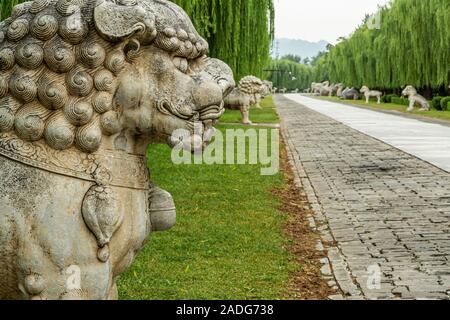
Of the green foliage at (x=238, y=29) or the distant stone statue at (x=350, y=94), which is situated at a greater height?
the green foliage at (x=238, y=29)

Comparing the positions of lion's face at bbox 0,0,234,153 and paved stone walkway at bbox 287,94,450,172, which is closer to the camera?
lion's face at bbox 0,0,234,153

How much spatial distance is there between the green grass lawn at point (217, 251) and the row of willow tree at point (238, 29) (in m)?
3.46

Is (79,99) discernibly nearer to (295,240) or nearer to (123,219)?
(123,219)

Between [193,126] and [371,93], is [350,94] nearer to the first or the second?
[371,93]

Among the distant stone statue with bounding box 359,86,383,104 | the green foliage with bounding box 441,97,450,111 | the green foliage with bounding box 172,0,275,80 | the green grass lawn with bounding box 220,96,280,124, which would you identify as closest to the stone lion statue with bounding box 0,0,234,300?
the green foliage with bounding box 172,0,275,80

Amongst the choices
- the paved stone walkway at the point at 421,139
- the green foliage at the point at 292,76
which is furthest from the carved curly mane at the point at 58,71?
the green foliage at the point at 292,76

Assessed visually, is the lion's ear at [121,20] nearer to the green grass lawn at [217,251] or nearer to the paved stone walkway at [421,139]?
the green grass lawn at [217,251]

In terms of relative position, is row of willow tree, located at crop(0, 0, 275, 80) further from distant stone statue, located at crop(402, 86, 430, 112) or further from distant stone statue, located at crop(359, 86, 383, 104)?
distant stone statue, located at crop(359, 86, 383, 104)

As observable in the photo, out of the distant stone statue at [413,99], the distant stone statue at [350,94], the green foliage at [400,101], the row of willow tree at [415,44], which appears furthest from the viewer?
the distant stone statue at [350,94]

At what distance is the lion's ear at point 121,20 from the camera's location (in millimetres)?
2492

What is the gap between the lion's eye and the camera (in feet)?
8.93

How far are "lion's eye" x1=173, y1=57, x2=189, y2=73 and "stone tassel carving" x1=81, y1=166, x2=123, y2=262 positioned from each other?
529 mm

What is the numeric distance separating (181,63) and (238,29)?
1275cm

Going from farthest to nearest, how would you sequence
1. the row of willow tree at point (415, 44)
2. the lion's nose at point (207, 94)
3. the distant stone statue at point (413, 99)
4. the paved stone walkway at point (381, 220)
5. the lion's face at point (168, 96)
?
the distant stone statue at point (413, 99) → the row of willow tree at point (415, 44) → the paved stone walkway at point (381, 220) → the lion's nose at point (207, 94) → the lion's face at point (168, 96)
